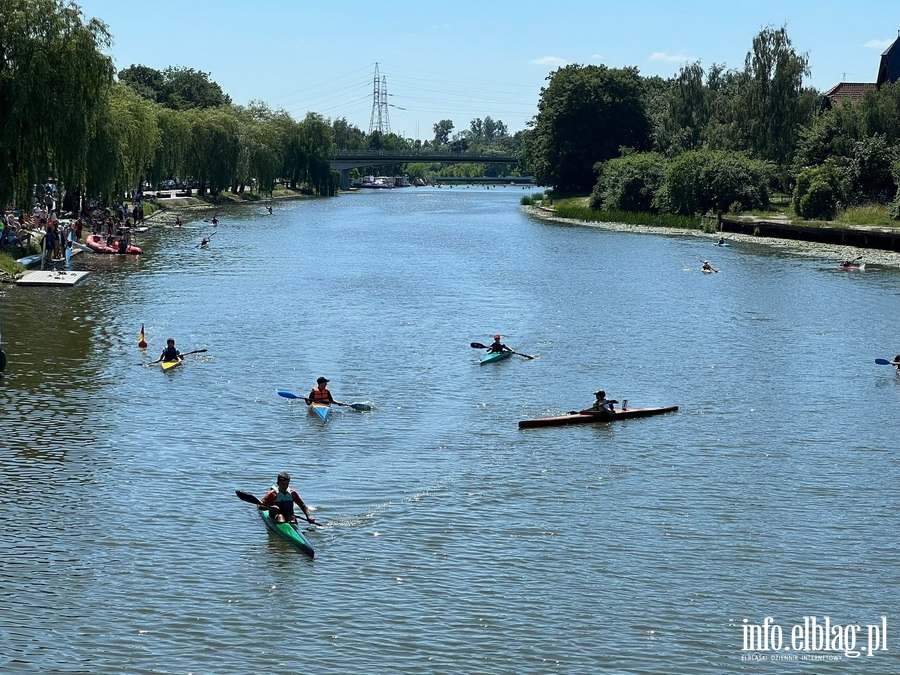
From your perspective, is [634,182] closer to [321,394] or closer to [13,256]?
[13,256]

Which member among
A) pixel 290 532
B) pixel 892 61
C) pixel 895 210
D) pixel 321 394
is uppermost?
pixel 892 61

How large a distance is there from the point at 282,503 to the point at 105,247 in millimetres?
53429

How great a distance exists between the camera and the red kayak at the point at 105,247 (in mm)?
71812

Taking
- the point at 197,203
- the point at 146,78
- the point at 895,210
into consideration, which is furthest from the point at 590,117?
the point at 146,78

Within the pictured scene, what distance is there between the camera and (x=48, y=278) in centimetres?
5553

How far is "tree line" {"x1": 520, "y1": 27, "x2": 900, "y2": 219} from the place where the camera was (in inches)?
3757

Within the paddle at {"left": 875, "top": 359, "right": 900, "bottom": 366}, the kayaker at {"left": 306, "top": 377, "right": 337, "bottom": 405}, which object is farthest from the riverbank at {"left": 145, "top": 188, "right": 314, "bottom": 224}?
the paddle at {"left": 875, "top": 359, "right": 900, "bottom": 366}

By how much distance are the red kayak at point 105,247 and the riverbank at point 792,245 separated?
150 ft

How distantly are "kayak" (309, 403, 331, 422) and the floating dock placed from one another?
92.2 feet

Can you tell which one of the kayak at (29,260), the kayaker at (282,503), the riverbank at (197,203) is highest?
the riverbank at (197,203)

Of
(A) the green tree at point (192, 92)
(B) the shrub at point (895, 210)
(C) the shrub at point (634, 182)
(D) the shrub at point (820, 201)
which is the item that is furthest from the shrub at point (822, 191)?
(A) the green tree at point (192, 92)

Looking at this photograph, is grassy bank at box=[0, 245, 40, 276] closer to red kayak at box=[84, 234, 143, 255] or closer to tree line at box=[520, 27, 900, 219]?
red kayak at box=[84, 234, 143, 255]

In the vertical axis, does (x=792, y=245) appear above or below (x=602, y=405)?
above

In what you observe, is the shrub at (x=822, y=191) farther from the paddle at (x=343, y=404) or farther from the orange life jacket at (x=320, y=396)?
the orange life jacket at (x=320, y=396)
